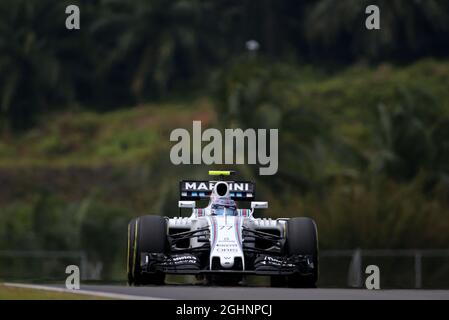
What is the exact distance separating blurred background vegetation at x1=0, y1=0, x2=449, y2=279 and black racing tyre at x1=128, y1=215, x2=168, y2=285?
22.6 metres

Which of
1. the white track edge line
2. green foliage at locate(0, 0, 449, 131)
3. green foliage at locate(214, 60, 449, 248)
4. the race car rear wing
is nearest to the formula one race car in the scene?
the race car rear wing

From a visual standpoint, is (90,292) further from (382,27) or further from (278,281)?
(382,27)

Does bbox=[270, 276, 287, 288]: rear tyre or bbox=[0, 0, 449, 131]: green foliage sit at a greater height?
bbox=[0, 0, 449, 131]: green foliage

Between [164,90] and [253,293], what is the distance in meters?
52.9

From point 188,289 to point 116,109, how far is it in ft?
173

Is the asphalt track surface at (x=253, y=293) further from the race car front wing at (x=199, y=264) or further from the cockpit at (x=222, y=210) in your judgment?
the cockpit at (x=222, y=210)

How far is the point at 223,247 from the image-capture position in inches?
804

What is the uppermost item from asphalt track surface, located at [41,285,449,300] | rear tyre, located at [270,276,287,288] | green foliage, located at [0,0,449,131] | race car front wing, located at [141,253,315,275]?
green foliage, located at [0,0,449,131]

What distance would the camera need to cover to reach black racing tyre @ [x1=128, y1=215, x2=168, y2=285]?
20656mm

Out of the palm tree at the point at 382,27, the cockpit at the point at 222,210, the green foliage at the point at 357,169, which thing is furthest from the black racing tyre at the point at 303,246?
the palm tree at the point at 382,27

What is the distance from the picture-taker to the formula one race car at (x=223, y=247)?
66.6 feet

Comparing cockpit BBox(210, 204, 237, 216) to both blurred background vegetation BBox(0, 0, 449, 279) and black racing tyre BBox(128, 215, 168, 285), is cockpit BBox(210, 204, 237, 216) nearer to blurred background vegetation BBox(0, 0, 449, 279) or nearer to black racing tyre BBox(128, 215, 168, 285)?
black racing tyre BBox(128, 215, 168, 285)
